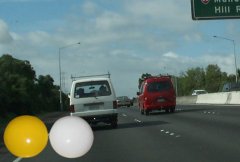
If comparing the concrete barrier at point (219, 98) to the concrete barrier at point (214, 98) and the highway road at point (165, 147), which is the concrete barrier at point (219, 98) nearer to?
the concrete barrier at point (214, 98)

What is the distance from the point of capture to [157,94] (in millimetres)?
35625

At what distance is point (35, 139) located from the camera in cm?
608

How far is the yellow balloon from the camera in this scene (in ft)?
19.8

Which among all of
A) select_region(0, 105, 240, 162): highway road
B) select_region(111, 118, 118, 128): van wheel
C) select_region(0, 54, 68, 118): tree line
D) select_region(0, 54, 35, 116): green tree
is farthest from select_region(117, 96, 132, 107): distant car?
select_region(0, 105, 240, 162): highway road

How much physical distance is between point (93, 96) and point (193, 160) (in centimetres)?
1125

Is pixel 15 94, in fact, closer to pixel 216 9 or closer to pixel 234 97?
pixel 234 97

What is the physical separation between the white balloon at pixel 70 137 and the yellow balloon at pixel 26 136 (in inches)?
5.3

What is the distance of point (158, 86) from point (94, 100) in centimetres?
1345

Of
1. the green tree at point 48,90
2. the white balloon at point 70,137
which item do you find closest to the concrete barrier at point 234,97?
the green tree at point 48,90

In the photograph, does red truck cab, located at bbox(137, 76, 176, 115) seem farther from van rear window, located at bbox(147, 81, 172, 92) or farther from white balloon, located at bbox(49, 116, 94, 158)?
white balloon, located at bbox(49, 116, 94, 158)

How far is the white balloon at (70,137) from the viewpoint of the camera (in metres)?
5.99

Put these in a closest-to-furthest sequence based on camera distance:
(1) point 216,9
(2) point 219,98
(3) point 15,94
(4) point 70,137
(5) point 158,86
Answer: (4) point 70,137 → (1) point 216,9 → (5) point 158,86 → (2) point 219,98 → (3) point 15,94

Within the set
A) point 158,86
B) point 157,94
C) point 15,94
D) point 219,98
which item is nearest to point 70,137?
point 157,94

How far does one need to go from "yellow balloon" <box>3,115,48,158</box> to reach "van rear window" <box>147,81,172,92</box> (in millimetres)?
29749
